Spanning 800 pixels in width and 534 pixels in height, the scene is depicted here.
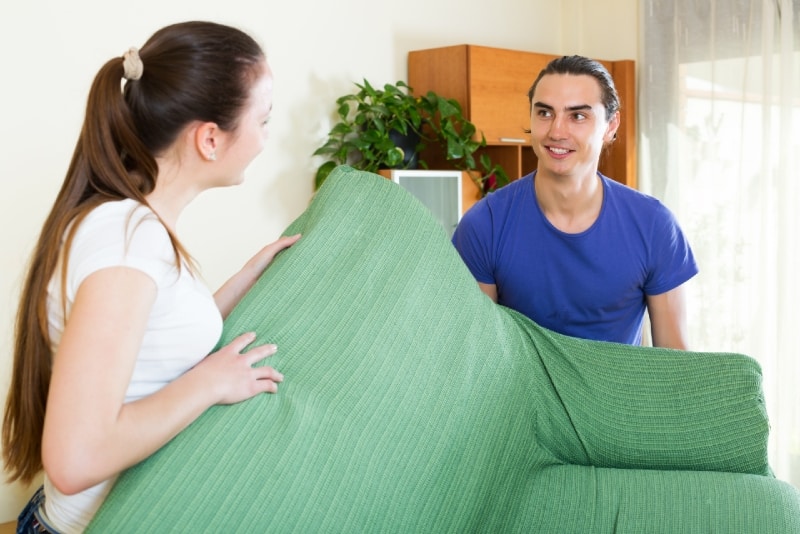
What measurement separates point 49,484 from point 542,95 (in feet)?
5.29

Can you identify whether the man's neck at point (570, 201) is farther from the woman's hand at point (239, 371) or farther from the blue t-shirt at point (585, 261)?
the woman's hand at point (239, 371)

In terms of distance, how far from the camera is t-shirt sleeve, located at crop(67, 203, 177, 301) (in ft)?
3.93

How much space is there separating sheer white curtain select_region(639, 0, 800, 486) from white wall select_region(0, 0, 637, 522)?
0.45 metres

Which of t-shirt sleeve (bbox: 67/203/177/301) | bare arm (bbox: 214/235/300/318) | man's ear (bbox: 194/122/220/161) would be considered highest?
man's ear (bbox: 194/122/220/161)

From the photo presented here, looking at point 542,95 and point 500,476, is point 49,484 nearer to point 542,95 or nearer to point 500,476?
point 500,476

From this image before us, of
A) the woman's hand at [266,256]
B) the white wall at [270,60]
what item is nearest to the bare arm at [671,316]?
the woman's hand at [266,256]

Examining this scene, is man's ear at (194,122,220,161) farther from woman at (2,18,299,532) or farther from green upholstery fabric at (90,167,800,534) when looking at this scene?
green upholstery fabric at (90,167,800,534)

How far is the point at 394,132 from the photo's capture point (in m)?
4.07

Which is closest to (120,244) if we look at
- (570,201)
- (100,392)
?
(100,392)

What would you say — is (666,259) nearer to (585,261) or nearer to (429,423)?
(585,261)

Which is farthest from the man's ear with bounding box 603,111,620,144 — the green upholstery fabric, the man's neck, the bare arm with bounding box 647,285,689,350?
the green upholstery fabric

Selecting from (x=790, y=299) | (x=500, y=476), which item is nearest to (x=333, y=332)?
(x=500, y=476)

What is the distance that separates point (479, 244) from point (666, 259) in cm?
46

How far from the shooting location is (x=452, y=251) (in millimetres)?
1798
